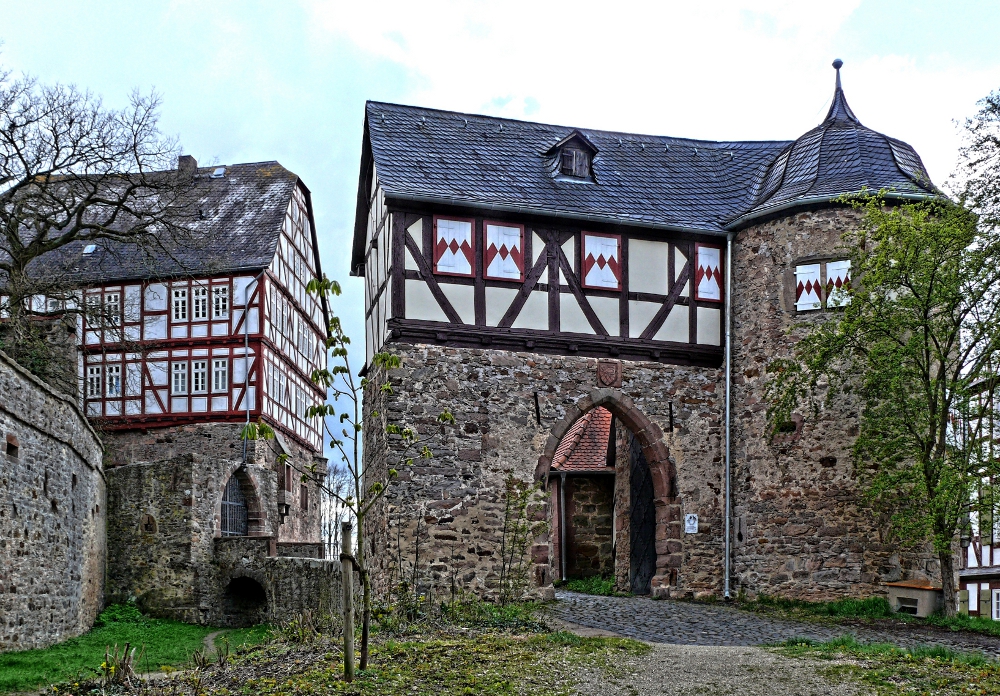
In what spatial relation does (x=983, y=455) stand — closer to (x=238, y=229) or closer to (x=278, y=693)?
(x=278, y=693)

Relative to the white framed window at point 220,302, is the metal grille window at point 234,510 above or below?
below

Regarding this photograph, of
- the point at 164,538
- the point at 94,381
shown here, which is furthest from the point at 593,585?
the point at 94,381

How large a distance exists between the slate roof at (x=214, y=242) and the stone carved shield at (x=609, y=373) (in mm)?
13431

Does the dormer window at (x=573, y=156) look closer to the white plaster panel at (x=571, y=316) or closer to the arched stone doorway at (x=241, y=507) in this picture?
the white plaster panel at (x=571, y=316)

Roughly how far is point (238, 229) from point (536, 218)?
50.0ft

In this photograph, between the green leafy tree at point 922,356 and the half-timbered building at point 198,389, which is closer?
the green leafy tree at point 922,356

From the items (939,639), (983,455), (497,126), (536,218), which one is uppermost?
(497,126)

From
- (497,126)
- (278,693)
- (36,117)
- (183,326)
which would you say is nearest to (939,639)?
(278,693)

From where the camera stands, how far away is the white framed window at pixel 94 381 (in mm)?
30938

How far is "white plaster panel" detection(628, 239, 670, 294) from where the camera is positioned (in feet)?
66.4

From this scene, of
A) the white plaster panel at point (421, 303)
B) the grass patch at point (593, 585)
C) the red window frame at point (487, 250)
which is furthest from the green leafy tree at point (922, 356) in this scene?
the grass patch at point (593, 585)

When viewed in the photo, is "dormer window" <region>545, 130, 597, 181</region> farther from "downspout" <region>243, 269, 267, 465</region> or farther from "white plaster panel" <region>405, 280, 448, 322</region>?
"downspout" <region>243, 269, 267, 465</region>

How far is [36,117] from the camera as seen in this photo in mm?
24109

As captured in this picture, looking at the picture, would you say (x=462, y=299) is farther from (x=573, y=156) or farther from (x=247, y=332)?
(x=247, y=332)
